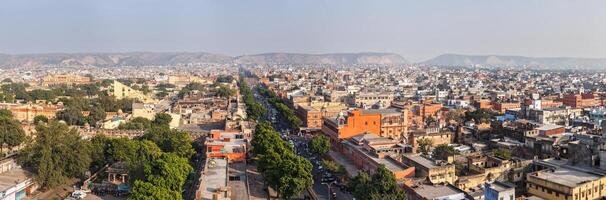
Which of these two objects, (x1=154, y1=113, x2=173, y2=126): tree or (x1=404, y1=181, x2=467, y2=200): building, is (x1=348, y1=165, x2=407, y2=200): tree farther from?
(x1=154, y1=113, x2=173, y2=126): tree

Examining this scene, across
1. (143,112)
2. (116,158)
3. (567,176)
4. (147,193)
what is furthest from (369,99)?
(147,193)

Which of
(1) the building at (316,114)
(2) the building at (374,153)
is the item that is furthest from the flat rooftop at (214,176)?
(1) the building at (316,114)

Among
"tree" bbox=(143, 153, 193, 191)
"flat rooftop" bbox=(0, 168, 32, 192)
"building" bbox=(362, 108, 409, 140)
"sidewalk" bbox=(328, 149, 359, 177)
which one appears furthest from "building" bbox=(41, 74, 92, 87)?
"tree" bbox=(143, 153, 193, 191)

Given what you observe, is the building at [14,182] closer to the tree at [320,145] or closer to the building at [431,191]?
the tree at [320,145]

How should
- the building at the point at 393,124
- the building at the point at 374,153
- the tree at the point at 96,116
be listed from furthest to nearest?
1. the tree at the point at 96,116
2. the building at the point at 393,124
3. the building at the point at 374,153

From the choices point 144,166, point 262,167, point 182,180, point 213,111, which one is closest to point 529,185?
point 262,167

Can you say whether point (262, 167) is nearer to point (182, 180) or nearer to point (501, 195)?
point (182, 180)
